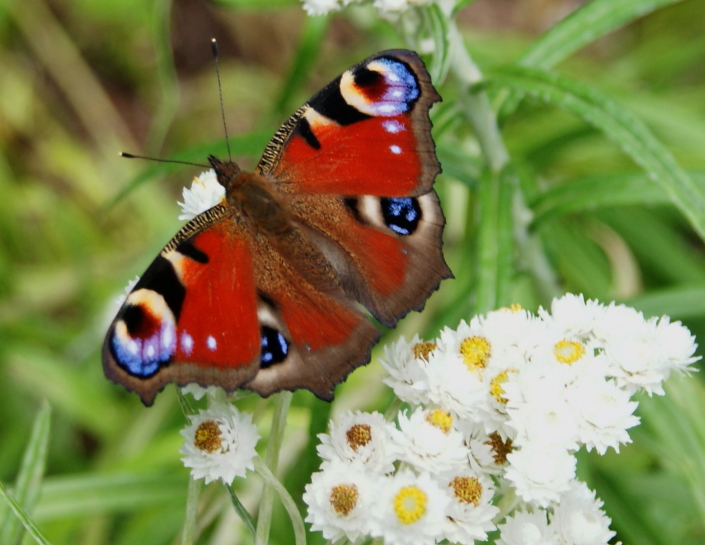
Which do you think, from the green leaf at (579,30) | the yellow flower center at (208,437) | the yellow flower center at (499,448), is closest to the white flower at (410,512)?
the yellow flower center at (499,448)

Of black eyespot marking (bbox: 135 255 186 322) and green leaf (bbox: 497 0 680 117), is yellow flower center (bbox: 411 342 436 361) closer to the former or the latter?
black eyespot marking (bbox: 135 255 186 322)

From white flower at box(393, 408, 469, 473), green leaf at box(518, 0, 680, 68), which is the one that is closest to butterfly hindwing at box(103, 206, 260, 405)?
white flower at box(393, 408, 469, 473)

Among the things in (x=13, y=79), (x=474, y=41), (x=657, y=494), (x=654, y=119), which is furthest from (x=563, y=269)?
(x=13, y=79)

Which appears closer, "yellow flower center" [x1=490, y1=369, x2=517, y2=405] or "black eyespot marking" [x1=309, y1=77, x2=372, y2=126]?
"yellow flower center" [x1=490, y1=369, x2=517, y2=405]

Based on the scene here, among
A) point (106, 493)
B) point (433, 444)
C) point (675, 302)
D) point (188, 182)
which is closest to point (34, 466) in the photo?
point (106, 493)

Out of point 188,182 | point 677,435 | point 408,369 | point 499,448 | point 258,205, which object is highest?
point 188,182

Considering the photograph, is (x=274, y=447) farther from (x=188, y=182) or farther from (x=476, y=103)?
(x=188, y=182)
